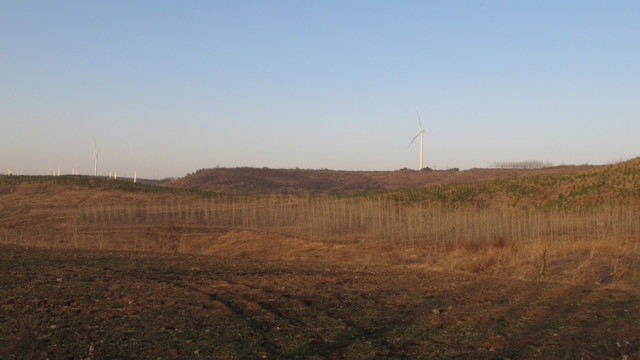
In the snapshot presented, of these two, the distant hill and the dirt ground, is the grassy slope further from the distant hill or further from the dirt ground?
the dirt ground

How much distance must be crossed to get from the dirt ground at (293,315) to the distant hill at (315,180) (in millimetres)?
51817

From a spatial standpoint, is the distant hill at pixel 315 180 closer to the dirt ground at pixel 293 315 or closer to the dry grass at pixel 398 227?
the dry grass at pixel 398 227

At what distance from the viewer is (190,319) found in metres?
7.67

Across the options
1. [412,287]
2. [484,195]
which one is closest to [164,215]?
[484,195]

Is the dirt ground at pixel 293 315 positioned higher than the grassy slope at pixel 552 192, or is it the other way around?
the grassy slope at pixel 552 192

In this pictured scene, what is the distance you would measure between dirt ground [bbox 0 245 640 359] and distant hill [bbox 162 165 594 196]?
170 ft

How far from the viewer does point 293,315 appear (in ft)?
27.2

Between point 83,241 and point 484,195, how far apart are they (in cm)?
2798

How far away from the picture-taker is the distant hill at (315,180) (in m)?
64.6

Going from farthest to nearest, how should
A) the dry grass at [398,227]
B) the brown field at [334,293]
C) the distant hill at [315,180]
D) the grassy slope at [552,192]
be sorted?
the distant hill at [315,180] < the grassy slope at [552,192] < the dry grass at [398,227] < the brown field at [334,293]

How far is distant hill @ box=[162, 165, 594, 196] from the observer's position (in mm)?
64625

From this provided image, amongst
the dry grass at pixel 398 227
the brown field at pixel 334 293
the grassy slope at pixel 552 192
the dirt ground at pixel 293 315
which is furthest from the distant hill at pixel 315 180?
the dirt ground at pixel 293 315

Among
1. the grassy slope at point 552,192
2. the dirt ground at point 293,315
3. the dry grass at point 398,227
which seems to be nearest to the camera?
the dirt ground at point 293,315

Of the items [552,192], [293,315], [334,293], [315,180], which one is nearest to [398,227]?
[552,192]
